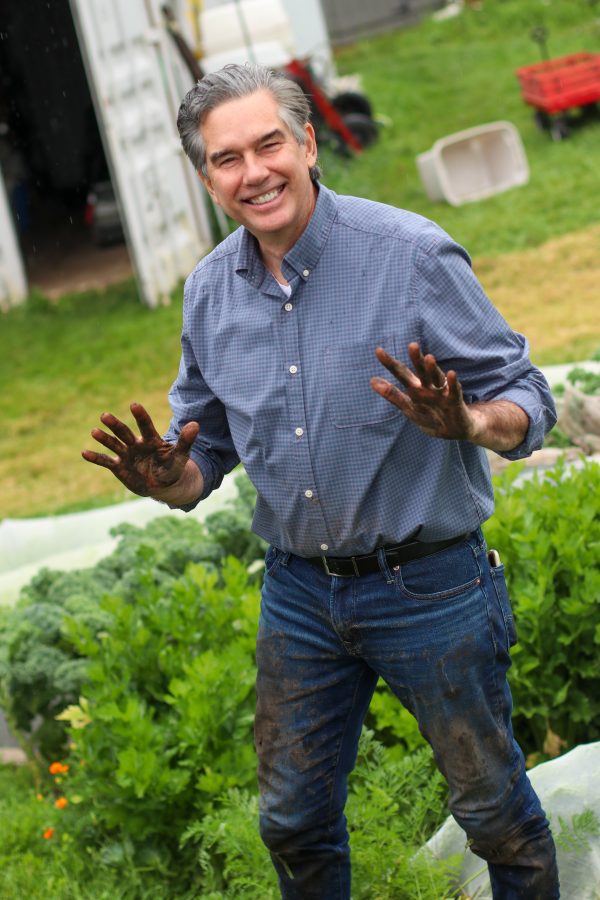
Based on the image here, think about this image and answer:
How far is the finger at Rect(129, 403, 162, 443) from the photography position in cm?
250

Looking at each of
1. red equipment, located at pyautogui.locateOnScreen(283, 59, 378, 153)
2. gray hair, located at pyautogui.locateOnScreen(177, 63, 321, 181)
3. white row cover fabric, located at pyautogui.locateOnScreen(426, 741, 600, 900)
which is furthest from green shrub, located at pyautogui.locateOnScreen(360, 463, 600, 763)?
red equipment, located at pyautogui.locateOnScreen(283, 59, 378, 153)

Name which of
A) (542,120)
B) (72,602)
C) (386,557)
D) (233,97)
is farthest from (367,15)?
(386,557)

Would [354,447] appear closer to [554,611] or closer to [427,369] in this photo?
[427,369]

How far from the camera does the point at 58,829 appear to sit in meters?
3.96

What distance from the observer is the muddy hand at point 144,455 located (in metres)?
2.56

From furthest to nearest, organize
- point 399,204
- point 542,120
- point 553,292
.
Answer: point 542,120, point 399,204, point 553,292

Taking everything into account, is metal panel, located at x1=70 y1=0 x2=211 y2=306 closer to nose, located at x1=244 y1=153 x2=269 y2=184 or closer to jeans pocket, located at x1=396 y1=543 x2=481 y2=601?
nose, located at x1=244 y1=153 x2=269 y2=184

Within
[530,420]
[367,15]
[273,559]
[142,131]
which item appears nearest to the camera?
[530,420]

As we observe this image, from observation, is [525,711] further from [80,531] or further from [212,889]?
[80,531]

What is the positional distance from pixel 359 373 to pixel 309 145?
1.70 ft

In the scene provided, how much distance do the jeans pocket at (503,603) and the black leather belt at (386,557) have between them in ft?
0.38

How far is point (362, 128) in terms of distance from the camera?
15977mm

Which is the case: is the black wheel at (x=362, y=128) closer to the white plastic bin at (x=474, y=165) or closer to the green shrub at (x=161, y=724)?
the white plastic bin at (x=474, y=165)

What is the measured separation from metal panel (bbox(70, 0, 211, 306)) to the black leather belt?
9.05m
